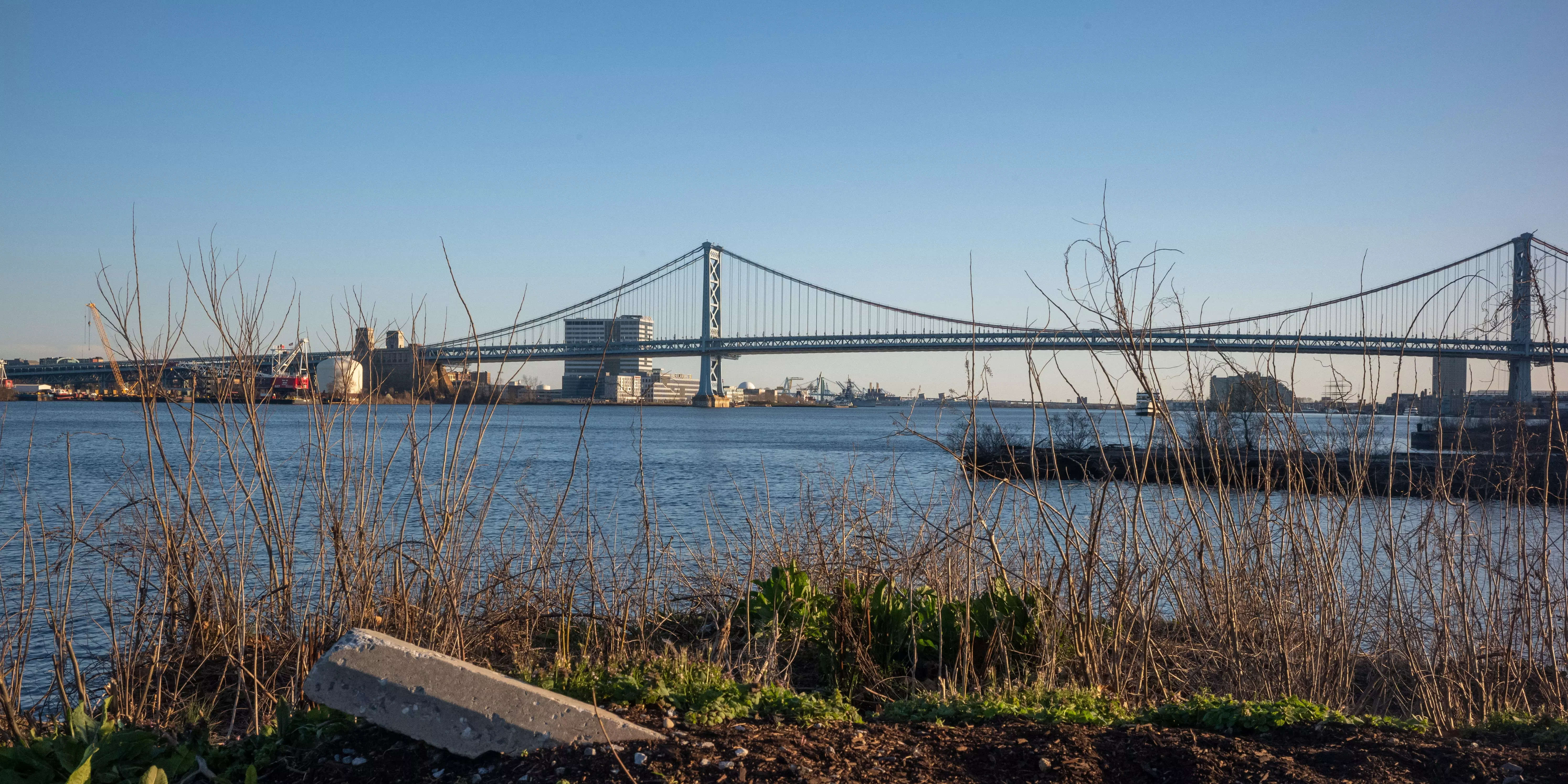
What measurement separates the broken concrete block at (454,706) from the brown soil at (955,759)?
0.16 ft

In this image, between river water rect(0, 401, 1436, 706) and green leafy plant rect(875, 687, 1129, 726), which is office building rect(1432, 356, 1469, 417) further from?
green leafy plant rect(875, 687, 1129, 726)

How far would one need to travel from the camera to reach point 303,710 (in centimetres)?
375

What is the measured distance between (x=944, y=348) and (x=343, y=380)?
141 ft

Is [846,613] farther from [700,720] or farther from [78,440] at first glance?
[78,440]

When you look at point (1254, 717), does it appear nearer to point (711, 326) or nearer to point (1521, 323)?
point (1521, 323)

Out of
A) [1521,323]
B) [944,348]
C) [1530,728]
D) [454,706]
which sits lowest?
[1530,728]

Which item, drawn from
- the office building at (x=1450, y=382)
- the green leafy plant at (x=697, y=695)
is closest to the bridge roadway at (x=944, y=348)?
the office building at (x=1450, y=382)

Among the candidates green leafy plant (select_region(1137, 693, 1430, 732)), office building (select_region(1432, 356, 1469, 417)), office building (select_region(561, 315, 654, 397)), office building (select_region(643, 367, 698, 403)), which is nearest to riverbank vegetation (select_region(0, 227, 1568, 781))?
green leafy plant (select_region(1137, 693, 1430, 732))

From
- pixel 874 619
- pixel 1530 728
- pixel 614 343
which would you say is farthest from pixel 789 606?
pixel 614 343

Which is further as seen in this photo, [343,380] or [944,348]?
[944,348]

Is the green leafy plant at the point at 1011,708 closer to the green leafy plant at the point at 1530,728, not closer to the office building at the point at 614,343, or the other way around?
the green leafy plant at the point at 1530,728

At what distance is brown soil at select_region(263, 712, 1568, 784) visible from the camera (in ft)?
8.09

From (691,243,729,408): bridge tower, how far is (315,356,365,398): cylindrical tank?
52.4 metres

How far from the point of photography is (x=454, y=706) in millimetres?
2615
